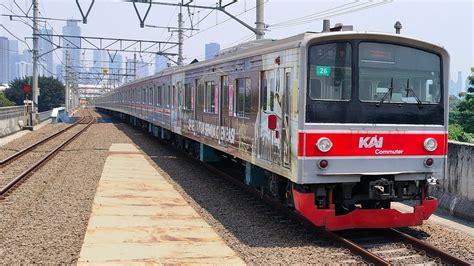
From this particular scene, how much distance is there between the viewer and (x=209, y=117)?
39.2 ft

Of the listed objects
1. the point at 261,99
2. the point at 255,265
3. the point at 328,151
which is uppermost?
the point at 261,99

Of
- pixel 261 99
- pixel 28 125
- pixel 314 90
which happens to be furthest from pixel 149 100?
pixel 314 90

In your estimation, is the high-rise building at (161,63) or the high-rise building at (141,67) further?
the high-rise building at (141,67)

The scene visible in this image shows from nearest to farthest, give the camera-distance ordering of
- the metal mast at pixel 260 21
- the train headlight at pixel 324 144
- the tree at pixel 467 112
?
the train headlight at pixel 324 144 < the metal mast at pixel 260 21 < the tree at pixel 467 112

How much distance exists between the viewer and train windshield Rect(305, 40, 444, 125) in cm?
705

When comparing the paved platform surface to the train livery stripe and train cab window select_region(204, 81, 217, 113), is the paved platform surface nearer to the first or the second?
the train livery stripe

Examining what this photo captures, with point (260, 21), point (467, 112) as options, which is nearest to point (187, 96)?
point (260, 21)

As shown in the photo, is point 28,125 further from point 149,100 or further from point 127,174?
point 127,174

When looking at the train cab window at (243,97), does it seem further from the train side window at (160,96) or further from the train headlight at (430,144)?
the train side window at (160,96)

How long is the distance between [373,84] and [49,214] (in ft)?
17.6

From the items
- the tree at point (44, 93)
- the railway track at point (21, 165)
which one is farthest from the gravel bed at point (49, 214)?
the tree at point (44, 93)

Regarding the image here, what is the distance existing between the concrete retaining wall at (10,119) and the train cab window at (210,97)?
608 inches

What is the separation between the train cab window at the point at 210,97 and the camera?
452 inches

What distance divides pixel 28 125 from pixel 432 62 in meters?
27.1
